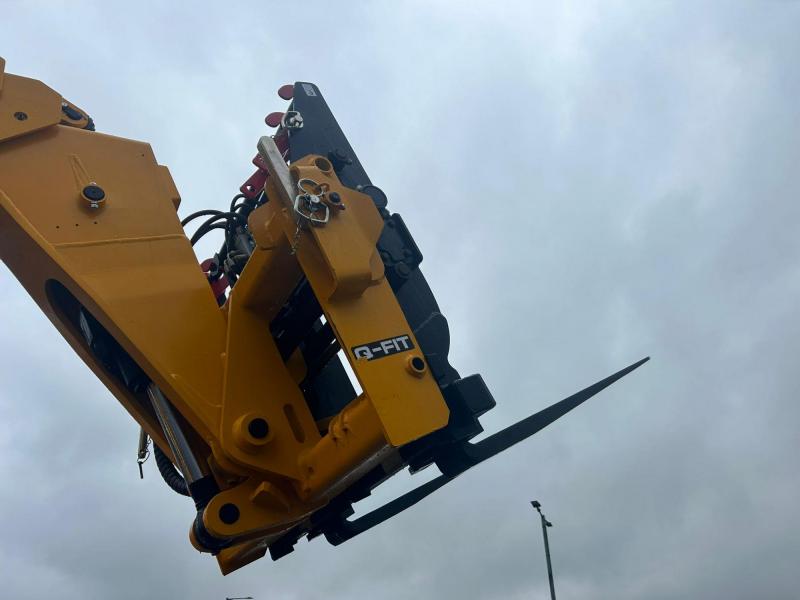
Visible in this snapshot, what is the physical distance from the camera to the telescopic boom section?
306 cm

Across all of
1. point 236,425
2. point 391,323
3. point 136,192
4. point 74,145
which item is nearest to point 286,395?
point 236,425

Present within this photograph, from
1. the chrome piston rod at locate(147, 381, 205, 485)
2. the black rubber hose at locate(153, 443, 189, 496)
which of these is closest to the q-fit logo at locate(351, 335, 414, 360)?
the chrome piston rod at locate(147, 381, 205, 485)

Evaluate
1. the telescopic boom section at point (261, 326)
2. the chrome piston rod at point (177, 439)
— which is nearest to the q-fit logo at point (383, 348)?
the telescopic boom section at point (261, 326)

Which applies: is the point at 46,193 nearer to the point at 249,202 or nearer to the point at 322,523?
the point at 249,202

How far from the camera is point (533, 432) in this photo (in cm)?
325

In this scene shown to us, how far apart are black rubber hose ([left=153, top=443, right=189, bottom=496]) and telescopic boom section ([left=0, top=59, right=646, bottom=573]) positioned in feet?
0.20

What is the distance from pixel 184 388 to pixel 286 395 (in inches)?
19.2

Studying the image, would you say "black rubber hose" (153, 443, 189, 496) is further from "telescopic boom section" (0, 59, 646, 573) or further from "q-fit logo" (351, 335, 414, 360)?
"q-fit logo" (351, 335, 414, 360)

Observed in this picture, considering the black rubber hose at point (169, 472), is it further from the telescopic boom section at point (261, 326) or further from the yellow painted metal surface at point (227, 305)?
the yellow painted metal surface at point (227, 305)

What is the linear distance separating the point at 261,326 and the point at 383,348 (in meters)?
0.82

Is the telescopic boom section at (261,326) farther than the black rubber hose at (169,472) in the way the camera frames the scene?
No

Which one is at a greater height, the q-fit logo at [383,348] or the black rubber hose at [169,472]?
the black rubber hose at [169,472]

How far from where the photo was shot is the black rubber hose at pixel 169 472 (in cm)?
397

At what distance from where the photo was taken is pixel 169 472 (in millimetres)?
4102
